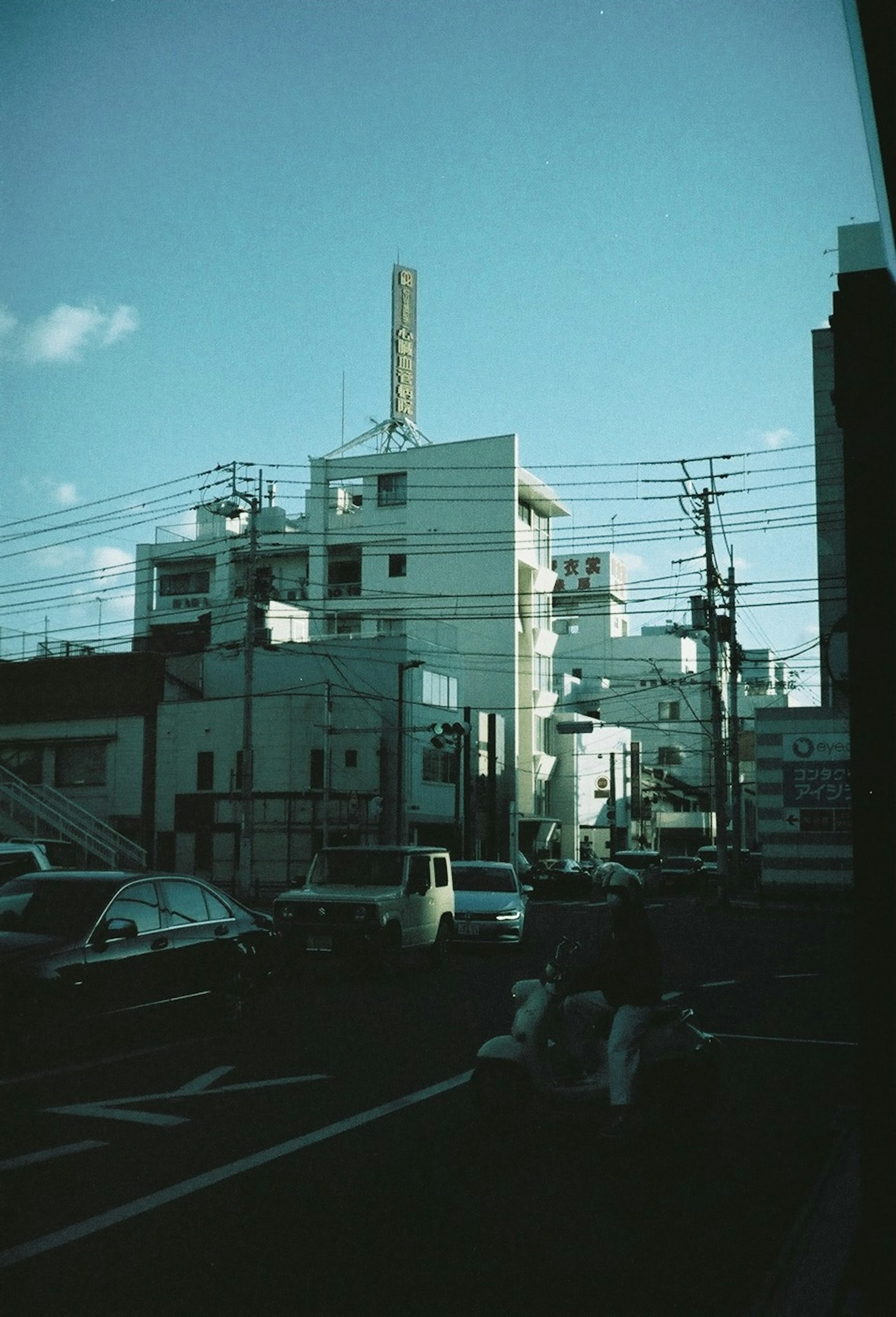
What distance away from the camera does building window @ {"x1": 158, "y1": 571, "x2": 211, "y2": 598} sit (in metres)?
78.9

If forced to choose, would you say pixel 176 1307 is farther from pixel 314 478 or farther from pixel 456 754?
pixel 314 478

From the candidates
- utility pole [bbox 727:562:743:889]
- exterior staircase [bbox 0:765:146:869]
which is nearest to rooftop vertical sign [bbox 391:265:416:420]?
utility pole [bbox 727:562:743:889]

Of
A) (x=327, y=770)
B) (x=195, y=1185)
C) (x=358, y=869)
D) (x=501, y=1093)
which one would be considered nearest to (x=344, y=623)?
(x=327, y=770)

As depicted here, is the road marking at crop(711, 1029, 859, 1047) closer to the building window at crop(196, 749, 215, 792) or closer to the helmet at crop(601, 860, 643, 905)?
the helmet at crop(601, 860, 643, 905)

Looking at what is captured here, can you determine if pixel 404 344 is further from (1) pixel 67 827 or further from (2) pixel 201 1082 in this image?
(2) pixel 201 1082

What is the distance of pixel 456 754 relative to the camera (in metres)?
53.4

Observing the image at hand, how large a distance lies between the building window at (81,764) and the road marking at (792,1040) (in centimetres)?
4470

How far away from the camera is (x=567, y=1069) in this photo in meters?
7.99

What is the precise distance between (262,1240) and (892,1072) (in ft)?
9.45

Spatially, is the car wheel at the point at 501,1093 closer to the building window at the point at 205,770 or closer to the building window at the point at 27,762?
the building window at the point at 205,770

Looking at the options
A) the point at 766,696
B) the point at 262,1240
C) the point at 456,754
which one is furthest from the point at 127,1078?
the point at 766,696

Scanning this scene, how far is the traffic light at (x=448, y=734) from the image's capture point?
155 ft

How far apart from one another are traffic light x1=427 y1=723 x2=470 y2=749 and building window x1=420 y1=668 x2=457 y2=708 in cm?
167

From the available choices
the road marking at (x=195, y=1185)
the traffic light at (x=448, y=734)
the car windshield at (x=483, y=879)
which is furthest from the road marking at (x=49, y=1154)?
the traffic light at (x=448, y=734)
